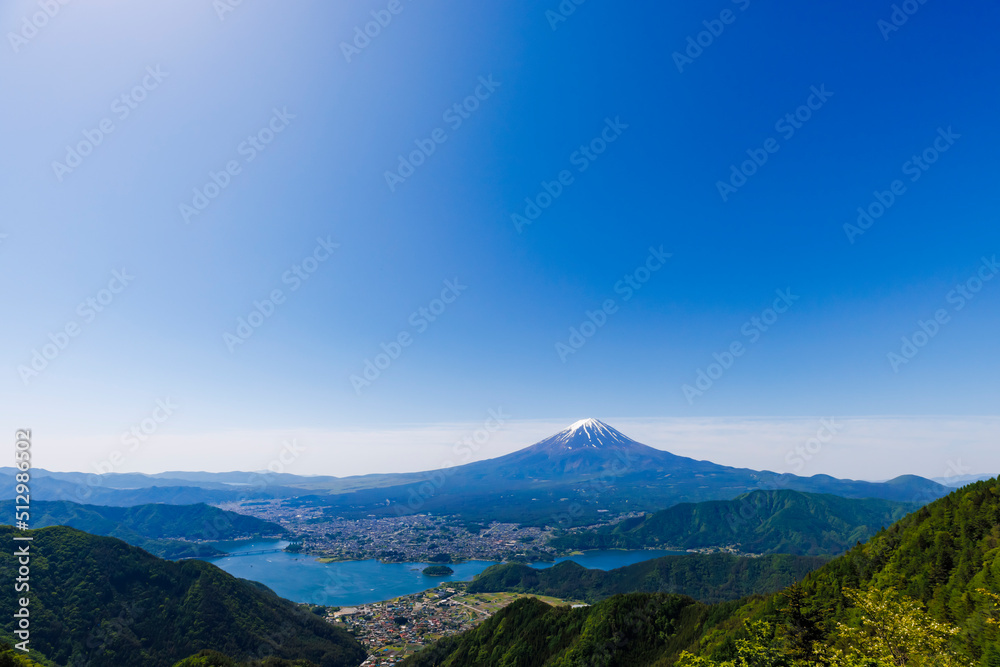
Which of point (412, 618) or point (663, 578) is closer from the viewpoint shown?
point (412, 618)

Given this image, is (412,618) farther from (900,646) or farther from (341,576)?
(900,646)

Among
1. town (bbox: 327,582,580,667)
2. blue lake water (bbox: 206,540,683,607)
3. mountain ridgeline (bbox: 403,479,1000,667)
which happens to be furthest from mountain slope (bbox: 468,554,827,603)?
mountain ridgeline (bbox: 403,479,1000,667)

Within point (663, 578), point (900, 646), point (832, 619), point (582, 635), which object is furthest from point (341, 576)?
point (900, 646)

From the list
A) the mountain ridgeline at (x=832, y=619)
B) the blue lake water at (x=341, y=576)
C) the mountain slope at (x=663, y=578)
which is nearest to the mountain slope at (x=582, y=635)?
the mountain ridgeline at (x=832, y=619)

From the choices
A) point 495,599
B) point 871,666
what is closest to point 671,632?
point 871,666

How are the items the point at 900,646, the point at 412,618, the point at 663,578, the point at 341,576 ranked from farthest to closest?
the point at 341,576 < the point at 663,578 < the point at 412,618 < the point at 900,646

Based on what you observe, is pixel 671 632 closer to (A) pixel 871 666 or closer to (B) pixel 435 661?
(B) pixel 435 661

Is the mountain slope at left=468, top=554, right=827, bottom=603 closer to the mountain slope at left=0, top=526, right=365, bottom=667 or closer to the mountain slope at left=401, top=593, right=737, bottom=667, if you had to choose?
the mountain slope at left=0, top=526, right=365, bottom=667
